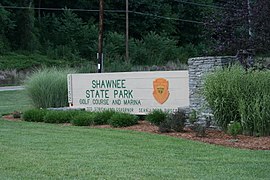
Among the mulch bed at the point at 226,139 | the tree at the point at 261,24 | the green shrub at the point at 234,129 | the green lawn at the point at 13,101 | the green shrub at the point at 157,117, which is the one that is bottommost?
the mulch bed at the point at 226,139

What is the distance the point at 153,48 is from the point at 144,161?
54541 mm

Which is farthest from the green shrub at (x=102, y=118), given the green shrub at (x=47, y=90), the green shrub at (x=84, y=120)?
the green shrub at (x=47, y=90)

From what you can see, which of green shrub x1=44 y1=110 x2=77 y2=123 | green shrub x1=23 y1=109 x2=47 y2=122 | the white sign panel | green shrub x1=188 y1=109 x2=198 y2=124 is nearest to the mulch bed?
green shrub x1=188 y1=109 x2=198 y2=124

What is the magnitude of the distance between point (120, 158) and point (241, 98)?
4.44m

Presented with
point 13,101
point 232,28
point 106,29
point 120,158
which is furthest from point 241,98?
point 106,29

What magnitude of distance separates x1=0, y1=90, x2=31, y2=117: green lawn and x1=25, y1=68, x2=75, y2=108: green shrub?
2.07 metres

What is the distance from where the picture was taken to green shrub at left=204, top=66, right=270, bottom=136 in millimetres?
14320

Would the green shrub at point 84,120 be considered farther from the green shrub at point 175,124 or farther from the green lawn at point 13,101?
→ the green lawn at point 13,101

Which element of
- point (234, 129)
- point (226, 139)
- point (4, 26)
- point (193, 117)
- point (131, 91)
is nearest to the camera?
point (226, 139)

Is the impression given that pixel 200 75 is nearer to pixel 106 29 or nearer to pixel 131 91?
pixel 131 91

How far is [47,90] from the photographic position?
76.2ft

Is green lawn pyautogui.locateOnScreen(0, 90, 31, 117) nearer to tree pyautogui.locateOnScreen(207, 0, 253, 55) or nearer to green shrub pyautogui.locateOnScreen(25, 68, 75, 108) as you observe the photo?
green shrub pyautogui.locateOnScreen(25, 68, 75, 108)

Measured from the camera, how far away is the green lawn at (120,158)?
9547 millimetres

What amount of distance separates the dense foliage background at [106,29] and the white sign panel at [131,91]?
3400 cm
